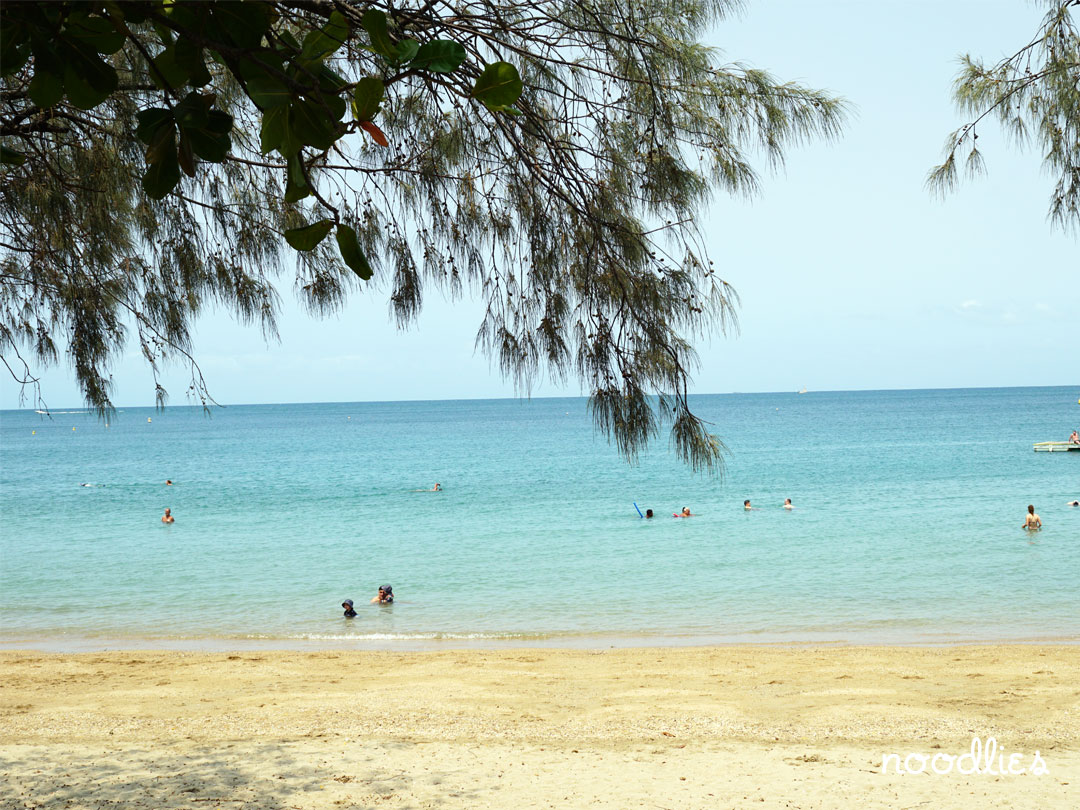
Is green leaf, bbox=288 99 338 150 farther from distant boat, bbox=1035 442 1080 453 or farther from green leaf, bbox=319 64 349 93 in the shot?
distant boat, bbox=1035 442 1080 453

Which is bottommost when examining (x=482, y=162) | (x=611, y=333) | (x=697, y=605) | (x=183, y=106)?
(x=697, y=605)

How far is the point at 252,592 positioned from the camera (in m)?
15.3

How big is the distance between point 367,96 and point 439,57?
0.24 metres

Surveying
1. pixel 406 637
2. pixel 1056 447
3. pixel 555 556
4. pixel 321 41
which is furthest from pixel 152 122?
pixel 1056 447

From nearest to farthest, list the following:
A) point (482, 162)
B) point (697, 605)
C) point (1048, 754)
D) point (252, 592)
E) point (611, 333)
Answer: point (611, 333) → point (482, 162) → point (1048, 754) → point (697, 605) → point (252, 592)

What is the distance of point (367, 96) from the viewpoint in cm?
172

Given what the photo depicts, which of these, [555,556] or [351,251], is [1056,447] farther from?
[351,251]

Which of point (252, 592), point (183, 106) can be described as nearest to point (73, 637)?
point (252, 592)

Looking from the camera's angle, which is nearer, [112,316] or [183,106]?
[183,106]

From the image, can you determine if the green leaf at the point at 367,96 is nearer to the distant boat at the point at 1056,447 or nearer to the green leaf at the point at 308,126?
the green leaf at the point at 308,126

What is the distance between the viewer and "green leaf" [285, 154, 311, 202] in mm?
1847

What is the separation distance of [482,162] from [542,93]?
39cm

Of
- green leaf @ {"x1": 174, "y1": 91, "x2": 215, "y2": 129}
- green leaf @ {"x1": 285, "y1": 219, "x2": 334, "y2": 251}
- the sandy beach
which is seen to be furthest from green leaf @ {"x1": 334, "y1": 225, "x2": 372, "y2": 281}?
the sandy beach

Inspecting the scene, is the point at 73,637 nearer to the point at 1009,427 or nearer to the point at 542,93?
the point at 542,93
